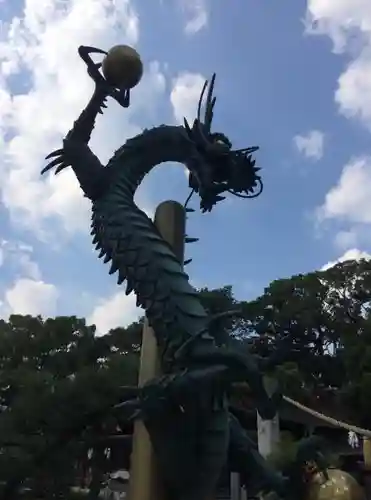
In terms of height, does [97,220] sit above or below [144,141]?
below

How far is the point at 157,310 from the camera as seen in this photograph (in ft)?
11.0

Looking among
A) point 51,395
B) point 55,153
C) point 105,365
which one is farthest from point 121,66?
point 105,365

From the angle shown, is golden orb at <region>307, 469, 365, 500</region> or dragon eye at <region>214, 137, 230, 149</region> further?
golden orb at <region>307, 469, 365, 500</region>

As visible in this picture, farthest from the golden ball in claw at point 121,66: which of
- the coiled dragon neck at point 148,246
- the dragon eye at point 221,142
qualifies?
the dragon eye at point 221,142

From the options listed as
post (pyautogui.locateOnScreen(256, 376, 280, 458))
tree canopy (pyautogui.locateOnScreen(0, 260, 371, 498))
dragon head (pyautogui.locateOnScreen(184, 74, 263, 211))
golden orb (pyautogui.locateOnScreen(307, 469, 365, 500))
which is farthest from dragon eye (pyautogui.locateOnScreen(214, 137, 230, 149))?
golden orb (pyautogui.locateOnScreen(307, 469, 365, 500))

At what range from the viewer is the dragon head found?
3.93 metres

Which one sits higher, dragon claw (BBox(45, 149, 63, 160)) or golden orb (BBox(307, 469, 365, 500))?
dragon claw (BBox(45, 149, 63, 160))

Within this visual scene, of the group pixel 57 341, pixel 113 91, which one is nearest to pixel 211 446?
pixel 113 91

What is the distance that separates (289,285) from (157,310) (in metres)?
21.8

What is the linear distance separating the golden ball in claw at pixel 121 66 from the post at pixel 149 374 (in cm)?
80

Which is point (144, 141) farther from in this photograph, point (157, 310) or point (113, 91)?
point (157, 310)

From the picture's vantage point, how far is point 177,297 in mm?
3346

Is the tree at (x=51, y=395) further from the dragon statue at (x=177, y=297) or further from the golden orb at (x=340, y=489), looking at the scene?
the golden orb at (x=340, y=489)

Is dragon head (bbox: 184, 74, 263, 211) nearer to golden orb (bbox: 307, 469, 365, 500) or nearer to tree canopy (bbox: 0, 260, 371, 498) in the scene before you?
tree canopy (bbox: 0, 260, 371, 498)
